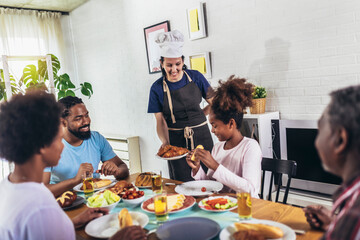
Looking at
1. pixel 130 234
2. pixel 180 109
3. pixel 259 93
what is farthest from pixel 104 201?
pixel 259 93

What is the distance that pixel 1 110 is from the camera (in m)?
1.09

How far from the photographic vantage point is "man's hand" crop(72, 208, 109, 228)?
4.90 ft

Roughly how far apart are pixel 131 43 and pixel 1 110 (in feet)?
13.4

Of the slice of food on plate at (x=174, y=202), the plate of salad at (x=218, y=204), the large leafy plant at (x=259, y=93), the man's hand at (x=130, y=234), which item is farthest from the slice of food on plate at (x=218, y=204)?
the large leafy plant at (x=259, y=93)

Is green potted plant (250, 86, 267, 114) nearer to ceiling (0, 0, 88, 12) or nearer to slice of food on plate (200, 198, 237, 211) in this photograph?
slice of food on plate (200, 198, 237, 211)

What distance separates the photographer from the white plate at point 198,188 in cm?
177

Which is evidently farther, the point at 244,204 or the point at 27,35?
the point at 27,35

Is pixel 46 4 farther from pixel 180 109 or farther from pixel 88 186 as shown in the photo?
pixel 88 186

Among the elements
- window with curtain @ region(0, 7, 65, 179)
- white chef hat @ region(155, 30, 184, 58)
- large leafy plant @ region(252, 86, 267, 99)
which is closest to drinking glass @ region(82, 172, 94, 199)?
white chef hat @ region(155, 30, 184, 58)

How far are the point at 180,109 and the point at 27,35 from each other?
4.04 m

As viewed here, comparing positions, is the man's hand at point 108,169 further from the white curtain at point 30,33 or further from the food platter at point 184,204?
the white curtain at point 30,33

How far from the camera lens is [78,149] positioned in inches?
94.9

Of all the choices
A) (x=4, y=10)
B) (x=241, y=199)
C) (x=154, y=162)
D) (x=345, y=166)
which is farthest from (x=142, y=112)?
(x=345, y=166)

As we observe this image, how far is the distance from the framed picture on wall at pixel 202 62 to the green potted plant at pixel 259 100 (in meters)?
0.81
